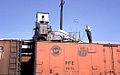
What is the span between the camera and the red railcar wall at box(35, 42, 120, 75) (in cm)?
1684

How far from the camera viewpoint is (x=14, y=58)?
16.7 m

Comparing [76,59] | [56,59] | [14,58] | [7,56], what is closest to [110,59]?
[76,59]

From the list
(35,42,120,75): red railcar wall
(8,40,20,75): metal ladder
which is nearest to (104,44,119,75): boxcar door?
(35,42,120,75): red railcar wall

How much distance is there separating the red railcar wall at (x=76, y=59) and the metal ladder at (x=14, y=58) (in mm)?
1251

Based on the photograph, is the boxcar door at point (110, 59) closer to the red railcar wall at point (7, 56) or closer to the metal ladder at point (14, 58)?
the metal ladder at point (14, 58)

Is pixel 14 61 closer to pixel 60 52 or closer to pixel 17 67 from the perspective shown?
pixel 17 67

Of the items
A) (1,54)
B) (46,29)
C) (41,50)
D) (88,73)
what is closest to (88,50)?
(88,73)

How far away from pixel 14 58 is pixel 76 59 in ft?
13.5

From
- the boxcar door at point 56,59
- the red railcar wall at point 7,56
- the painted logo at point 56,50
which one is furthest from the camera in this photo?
the painted logo at point 56,50

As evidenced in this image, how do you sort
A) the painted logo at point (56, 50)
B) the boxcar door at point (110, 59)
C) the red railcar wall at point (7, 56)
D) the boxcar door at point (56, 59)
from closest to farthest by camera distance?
the red railcar wall at point (7, 56), the boxcar door at point (56, 59), the painted logo at point (56, 50), the boxcar door at point (110, 59)

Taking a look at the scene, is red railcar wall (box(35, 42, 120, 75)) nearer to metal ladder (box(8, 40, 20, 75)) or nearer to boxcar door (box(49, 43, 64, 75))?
boxcar door (box(49, 43, 64, 75))

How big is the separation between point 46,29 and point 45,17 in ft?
5.08

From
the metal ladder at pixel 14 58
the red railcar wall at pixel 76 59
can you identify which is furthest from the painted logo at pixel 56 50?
the metal ladder at pixel 14 58

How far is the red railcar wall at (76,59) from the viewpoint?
16.8m
